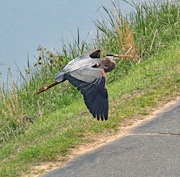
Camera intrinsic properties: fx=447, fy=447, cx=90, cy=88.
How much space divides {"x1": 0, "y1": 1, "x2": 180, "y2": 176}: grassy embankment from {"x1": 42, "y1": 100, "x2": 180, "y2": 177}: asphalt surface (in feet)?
1.50

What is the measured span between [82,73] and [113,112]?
1.20 metres

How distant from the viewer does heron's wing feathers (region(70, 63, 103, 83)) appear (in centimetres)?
593

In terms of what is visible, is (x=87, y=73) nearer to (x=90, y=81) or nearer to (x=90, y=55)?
(x=90, y=81)

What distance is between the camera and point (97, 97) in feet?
18.8

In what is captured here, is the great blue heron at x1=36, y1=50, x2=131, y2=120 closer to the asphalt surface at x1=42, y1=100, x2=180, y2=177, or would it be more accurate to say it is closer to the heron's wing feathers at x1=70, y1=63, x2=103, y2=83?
the heron's wing feathers at x1=70, y1=63, x2=103, y2=83

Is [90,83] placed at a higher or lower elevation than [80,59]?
lower

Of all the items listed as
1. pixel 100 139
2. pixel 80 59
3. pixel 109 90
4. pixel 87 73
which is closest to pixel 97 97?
pixel 87 73

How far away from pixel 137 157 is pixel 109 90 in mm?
3443

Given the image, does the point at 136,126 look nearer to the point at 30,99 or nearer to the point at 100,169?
the point at 100,169

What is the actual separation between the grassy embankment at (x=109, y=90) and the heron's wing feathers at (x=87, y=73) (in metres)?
0.89

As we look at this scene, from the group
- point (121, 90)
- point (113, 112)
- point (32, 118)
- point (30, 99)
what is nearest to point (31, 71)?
point (30, 99)

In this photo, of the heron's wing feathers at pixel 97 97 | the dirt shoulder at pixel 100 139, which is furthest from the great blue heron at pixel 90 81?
the dirt shoulder at pixel 100 139

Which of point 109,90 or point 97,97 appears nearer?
point 97,97

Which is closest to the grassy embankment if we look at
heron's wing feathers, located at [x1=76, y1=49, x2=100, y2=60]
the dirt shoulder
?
the dirt shoulder
